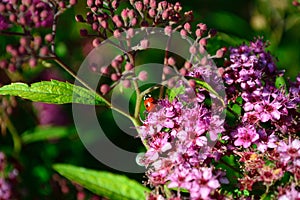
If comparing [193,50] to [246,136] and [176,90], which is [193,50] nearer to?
[176,90]

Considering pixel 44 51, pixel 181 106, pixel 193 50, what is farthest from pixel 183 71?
pixel 44 51

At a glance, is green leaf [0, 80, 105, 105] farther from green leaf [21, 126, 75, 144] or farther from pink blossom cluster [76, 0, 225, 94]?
green leaf [21, 126, 75, 144]

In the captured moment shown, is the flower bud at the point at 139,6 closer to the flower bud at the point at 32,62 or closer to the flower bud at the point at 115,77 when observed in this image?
the flower bud at the point at 115,77

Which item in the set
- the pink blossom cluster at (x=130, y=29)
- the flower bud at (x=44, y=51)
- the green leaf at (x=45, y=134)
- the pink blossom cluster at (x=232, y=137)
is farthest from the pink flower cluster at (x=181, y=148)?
the green leaf at (x=45, y=134)

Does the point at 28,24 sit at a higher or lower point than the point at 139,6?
lower

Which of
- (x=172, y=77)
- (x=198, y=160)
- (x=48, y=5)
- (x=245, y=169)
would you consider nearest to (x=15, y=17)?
(x=48, y=5)

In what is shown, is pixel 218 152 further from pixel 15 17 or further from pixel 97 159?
pixel 97 159

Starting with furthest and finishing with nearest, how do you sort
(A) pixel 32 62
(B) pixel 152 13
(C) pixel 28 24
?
(B) pixel 152 13, (C) pixel 28 24, (A) pixel 32 62
